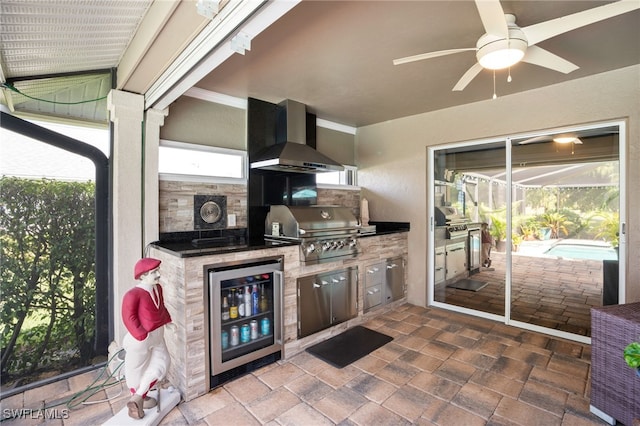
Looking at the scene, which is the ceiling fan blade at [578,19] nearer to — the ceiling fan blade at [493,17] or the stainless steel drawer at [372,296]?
the ceiling fan blade at [493,17]

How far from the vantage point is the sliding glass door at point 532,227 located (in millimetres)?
2811

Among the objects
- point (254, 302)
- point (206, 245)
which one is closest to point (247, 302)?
point (254, 302)

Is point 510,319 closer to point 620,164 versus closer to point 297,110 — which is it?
point 620,164

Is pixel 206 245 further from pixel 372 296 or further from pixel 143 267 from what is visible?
pixel 372 296

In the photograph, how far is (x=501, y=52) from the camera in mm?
1754

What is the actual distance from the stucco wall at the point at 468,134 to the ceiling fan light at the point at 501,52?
5.11 feet

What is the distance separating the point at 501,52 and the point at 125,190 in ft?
9.13

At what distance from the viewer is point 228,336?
239cm

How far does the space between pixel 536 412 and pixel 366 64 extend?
274cm

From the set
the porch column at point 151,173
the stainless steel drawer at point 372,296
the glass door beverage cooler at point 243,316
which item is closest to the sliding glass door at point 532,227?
the stainless steel drawer at point 372,296

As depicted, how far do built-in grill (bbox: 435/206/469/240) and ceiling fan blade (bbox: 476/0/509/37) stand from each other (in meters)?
2.48

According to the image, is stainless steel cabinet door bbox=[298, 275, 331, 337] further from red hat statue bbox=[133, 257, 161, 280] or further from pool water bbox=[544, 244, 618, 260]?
pool water bbox=[544, 244, 618, 260]

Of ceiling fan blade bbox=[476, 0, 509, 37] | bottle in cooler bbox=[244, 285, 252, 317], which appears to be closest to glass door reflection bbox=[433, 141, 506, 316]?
ceiling fan blade bbox=[476, 0, 509, 37]

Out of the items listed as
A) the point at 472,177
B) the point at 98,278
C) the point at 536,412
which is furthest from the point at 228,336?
the point at 472,177
